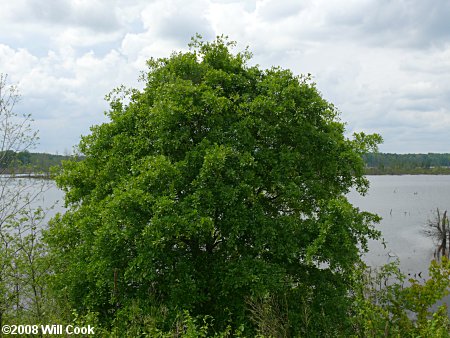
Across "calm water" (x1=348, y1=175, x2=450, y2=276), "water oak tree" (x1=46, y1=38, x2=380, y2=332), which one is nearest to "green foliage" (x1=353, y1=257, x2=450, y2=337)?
"water oak tree" (x1=46, y1=38, x2=380, y2=332)

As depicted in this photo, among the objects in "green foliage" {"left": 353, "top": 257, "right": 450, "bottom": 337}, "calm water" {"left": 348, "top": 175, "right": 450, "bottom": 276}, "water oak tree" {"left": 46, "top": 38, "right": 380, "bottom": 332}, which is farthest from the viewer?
"calm water" {"left": 348, "top": 175, "right": 450, "bottom": 276}

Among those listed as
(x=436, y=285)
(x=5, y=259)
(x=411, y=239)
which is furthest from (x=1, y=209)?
(x=411, y=239)

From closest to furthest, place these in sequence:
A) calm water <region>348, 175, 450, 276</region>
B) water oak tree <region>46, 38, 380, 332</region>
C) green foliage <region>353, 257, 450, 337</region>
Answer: green foliage <region>353, 257, 450, 337</region>
water oak tree <region>46, 38, 380, 332</region>
calm water <region>348, 175, 450, 276</region>

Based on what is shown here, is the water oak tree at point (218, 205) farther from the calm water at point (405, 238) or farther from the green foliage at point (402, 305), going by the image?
the calm water at point (405, 238)

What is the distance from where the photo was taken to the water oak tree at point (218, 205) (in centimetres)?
1359

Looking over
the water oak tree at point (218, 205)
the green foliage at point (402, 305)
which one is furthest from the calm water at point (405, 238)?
the green foliage at point (402, 305)

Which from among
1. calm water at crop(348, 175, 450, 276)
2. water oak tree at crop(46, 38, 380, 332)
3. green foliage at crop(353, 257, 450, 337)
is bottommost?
calm water at crop(348, 175, 450, 276)

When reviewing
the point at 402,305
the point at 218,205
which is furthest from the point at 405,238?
the point at 218,205

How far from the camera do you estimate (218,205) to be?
14.2 metres

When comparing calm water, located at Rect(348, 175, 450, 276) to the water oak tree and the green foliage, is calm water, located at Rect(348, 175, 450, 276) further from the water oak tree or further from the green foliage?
the green foliage

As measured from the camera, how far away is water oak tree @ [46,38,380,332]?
13586 millimetres

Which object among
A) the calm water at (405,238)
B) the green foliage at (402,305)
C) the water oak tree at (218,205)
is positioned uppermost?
the water oak tree at (218,205)

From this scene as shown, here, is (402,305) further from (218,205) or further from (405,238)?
(405,238)

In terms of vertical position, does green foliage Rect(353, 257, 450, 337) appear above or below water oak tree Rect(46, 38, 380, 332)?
below
